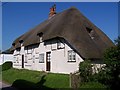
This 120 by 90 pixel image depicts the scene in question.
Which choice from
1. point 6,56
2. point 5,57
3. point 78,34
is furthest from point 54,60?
point 6,56

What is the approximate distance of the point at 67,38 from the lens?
25.2m

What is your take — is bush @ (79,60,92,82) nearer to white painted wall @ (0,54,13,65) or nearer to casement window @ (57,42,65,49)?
casement window @ (57,42,65,49)

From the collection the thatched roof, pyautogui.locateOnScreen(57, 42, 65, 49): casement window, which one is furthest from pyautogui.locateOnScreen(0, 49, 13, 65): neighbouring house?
pyautogui.locateOnScreen(57, 42, 65, 49): casement window

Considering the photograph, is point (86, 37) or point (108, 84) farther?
point (86, 37)

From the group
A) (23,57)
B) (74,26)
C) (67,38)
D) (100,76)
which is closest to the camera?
(100,76)

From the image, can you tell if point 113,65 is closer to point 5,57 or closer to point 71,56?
→ point 71,56

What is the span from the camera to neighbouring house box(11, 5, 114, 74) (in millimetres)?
23969

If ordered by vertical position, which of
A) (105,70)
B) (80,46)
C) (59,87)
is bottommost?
(59,87)

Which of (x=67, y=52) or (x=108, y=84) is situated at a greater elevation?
(x=67, y=52)

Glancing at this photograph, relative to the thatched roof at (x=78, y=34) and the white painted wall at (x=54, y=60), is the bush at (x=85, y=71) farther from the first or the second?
the white painted wall at (x=54, y=60)

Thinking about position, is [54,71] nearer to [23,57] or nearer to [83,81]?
[83,81]

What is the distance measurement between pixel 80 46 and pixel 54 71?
5.66 meters

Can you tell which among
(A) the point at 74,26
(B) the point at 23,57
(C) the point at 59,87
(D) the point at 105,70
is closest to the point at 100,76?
(D) the point at 105,70

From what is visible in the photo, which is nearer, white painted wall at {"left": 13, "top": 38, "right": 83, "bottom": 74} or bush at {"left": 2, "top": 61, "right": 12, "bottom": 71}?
white painted wall at {"left": 13, "top": 38, "right": 83, "bottom": 74}
